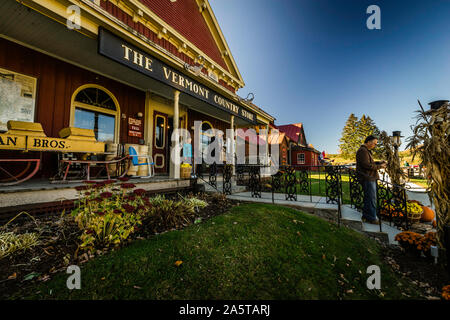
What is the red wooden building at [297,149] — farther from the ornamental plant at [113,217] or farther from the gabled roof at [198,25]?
the ornamental plant at [113,217]

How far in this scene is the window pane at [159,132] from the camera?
805 centimetres

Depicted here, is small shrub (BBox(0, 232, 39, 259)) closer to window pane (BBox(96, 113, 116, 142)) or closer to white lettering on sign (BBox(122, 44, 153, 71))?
white lettering on sign (BBox(122, 44, 153, 71))

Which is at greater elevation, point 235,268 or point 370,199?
point 370,199

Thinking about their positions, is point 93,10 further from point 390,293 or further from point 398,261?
point 398,261

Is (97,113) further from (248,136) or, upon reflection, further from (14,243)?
(248,136)

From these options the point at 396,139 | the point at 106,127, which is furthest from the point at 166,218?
the point at 396,139

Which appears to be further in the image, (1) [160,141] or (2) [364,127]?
(2) [364,127]

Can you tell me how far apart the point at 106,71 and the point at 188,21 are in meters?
5.04

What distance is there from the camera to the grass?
1793mm

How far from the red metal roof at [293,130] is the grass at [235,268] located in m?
28.2

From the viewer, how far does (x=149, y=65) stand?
4.93 m

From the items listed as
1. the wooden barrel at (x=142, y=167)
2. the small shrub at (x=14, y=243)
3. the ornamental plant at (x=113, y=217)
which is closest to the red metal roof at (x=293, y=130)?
the wooden barrel at (x=142, y=167)

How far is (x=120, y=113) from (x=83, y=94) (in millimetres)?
1186
